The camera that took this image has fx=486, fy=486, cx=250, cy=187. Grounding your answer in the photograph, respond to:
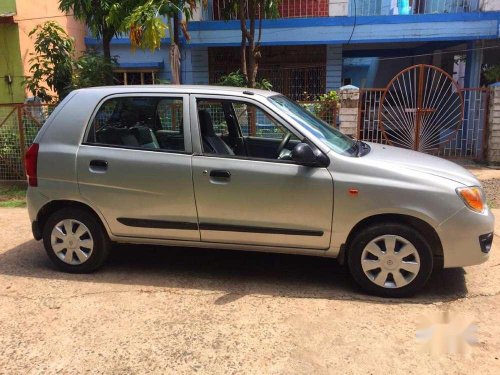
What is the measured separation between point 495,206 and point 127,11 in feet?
22.1

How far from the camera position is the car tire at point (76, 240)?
4.47 meters

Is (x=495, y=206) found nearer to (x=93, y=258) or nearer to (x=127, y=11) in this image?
(x=93, y=258)

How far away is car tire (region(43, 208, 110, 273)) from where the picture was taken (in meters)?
4.47

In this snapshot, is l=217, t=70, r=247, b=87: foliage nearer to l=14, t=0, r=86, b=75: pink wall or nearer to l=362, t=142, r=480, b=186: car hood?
l=14, t=0, r=86, b=75: pink wall

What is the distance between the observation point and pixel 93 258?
14.8 ft

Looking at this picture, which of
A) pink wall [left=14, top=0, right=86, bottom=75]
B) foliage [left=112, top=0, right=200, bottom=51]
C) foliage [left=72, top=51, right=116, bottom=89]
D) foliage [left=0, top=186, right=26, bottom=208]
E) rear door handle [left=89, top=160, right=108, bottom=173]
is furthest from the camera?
pink wall [left=14, top=0, right=86, bottom=75]

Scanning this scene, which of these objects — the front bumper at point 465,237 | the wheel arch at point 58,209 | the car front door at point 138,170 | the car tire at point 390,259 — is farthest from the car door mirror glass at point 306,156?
the wheel arch at point 58,209

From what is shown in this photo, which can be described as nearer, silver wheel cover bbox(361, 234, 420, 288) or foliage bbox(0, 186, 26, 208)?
silver wheel cover bbox(361, 234, 420, 288)

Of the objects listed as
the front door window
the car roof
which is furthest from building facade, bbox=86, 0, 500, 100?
the car roof

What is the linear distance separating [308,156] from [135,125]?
1.72m

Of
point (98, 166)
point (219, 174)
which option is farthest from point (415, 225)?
point (98, 166)

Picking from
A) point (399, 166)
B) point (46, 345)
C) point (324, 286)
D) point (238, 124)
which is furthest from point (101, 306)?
point (399, 166)

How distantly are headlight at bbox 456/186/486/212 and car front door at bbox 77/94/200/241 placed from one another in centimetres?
219

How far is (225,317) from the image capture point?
3.70 meters
